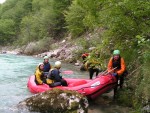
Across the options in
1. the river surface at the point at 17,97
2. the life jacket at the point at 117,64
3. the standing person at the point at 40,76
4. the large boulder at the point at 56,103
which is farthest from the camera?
the standing person at the point at 40,76

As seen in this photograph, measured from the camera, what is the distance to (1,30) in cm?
6284

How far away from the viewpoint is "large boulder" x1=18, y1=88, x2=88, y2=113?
7928mm

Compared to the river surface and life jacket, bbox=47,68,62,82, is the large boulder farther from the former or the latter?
life jacket, bbox=47,68,62,82

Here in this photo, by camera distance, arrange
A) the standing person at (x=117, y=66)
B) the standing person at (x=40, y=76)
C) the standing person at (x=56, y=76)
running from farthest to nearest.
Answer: the standing person at (x=40, y=76) < the standing person at (x=56, y=76) < the standing person at (x=117, y=66)

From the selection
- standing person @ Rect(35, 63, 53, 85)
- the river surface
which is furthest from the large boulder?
standing person @ Rect(35, 63, 53, 85)

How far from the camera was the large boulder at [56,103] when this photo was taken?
7928 mm

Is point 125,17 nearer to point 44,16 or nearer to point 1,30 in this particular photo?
point 44,16

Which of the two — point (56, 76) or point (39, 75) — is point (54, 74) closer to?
point (56, 76)

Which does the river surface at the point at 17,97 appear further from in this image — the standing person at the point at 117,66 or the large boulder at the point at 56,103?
the standing person at the point at 117,66

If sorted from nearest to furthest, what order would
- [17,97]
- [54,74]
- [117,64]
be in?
1. [117,64]
2. [54,74]
3. [17,97]

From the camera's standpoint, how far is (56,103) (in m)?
8.05

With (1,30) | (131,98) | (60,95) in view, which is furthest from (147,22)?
(1,30)

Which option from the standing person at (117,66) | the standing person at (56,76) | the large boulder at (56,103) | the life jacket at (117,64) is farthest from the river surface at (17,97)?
the standing person at (56,76)

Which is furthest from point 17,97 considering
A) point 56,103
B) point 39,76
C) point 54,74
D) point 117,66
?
point 117,66
